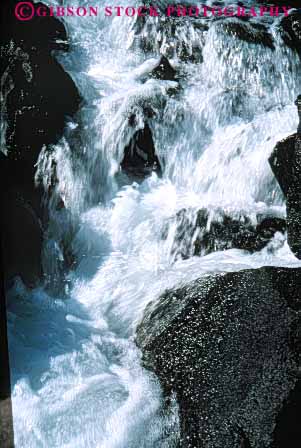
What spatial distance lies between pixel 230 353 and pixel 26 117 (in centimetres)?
134

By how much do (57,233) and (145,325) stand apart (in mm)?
616

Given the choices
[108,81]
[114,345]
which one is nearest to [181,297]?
[114,345]

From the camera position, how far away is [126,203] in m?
2.45

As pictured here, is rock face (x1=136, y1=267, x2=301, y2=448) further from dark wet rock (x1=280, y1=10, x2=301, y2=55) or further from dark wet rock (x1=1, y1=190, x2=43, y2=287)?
dark wet rock (x1=280, y1=10, x2=301, y2=55)

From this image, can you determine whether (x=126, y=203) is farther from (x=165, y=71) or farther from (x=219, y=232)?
(x=165, y=71)

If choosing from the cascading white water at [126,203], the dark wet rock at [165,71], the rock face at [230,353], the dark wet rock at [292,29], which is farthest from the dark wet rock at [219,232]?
the dark wet rock at [292,29]

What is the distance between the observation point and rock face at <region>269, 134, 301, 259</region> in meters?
2.27

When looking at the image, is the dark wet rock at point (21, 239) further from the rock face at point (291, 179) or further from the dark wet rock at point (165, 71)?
the rock face at point (291, 179)

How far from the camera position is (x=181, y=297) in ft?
6.91

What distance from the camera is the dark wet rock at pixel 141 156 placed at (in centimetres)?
250

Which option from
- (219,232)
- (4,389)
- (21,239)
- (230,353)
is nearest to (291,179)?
(219,232)

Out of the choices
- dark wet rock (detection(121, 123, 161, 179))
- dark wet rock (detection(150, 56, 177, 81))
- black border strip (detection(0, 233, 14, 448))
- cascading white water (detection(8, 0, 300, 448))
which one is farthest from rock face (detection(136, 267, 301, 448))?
dark wet rock (detection(150, 56, 177, 81))

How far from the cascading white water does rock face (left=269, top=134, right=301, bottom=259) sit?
47mm

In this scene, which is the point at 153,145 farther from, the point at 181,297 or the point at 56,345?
the point at 56,345
